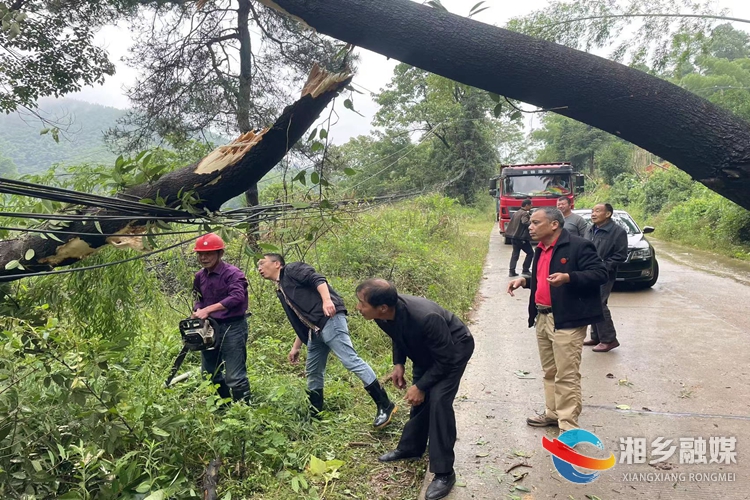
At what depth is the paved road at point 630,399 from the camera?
121 inches

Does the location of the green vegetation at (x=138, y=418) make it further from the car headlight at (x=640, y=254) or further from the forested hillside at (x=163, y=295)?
the car headlight at (x=640, y=254)

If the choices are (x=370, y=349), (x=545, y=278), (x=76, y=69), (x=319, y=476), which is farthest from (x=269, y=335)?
(x=76, y=69)

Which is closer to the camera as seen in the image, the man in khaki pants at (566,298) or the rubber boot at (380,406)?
the man in khaki pants at (566,298)

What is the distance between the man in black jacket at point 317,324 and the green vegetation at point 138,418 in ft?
0.62

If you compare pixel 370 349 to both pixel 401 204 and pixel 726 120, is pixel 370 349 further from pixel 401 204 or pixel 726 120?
pixel 401 204

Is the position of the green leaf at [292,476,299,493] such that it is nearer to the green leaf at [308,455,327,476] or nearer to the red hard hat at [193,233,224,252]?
the green leaf at [308,455,327,476]

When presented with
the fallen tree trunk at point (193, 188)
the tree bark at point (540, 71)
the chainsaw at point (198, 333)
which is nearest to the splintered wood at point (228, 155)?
the fallen tree trunk at point (193, 188)

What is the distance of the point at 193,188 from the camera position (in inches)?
91.8

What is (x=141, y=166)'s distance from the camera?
230 centimetres

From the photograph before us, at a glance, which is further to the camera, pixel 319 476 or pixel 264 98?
pixel 264 98

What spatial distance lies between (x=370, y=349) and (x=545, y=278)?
2587mm
